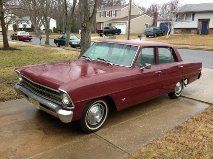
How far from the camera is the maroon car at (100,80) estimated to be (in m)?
4.36

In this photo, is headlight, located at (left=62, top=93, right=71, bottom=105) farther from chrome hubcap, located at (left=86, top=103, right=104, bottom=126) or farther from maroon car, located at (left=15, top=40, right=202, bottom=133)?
chrome hubcap, located at (left=86, top=103, right=104, bottom=126)

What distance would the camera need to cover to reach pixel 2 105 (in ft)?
19.7

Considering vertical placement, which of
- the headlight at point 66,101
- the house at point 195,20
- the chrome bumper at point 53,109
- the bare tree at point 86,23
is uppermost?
the house at point 195,20

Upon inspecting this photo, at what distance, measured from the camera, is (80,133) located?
4762 millimetres

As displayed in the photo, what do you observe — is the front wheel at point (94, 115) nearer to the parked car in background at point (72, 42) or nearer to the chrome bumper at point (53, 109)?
the chrome bumper at point (53, 109)

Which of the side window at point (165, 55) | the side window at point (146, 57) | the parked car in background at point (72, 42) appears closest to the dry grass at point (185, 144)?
the side window at point (146, 57)

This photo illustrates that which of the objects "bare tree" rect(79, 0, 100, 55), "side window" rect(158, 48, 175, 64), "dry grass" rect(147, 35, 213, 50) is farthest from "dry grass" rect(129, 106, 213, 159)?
"dry grass" rect(147, 35, 213, 50)

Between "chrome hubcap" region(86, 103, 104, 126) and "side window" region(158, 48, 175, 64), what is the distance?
7.08ft

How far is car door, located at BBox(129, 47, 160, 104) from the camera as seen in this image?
17.9ft

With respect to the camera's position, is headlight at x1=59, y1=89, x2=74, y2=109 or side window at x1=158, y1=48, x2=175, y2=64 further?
side window at x1=158, y1=48, x2=175, y2=64

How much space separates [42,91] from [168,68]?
123 inches

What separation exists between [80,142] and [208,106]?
3706 mm

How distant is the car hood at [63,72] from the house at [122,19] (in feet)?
160

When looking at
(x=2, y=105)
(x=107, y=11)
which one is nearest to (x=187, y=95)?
(x=2, y=105)
